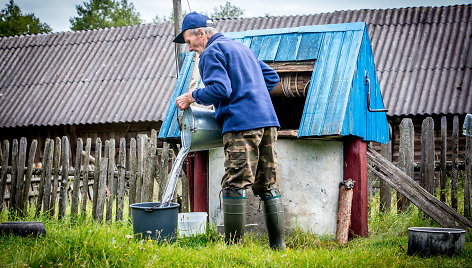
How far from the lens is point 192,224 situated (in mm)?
5031

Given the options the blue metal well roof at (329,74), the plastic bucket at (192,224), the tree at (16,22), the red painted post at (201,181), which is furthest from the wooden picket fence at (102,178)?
the tree at (16,22)

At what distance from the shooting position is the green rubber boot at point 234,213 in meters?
4.03

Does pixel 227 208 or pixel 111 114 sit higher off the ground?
pixel 111 114

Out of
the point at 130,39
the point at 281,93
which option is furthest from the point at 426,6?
the point at 281,93

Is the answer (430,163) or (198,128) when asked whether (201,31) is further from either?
(430,163)

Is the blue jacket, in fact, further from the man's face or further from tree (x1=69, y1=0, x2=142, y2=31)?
tree (x1=69, y1=0, x2=142, y2=31)

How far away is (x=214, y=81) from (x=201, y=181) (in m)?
1.86

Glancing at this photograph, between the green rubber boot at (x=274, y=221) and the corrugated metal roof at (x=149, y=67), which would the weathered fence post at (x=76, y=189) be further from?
the corrugated metal roof at (x=149, y=67)

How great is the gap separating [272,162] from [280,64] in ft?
5.76

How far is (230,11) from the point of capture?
34.7m

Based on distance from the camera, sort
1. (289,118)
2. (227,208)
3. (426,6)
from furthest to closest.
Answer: (426,6)
(289,118)
(227,208)

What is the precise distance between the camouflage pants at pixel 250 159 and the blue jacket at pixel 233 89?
8cm

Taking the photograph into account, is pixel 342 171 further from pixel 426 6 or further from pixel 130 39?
pixel 130 39

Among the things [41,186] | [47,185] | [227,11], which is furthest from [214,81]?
[227,11]
